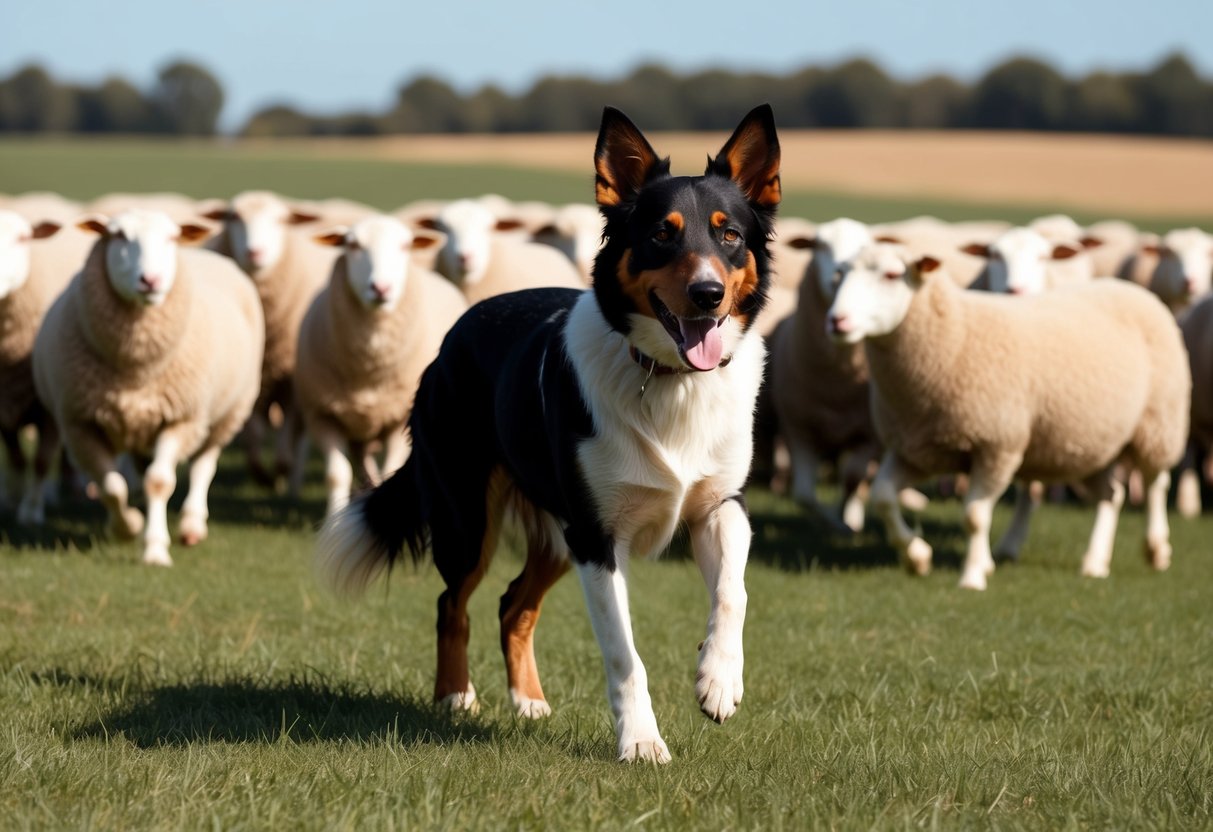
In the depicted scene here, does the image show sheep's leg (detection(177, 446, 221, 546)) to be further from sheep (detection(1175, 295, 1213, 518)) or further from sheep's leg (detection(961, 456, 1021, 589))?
sheep (detection(1175, 295, 1213, 518))

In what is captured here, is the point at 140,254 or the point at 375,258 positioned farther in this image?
the point at 375,258

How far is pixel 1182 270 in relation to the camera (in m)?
14.3

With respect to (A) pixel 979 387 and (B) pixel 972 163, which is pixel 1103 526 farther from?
(B) pixel 972 163

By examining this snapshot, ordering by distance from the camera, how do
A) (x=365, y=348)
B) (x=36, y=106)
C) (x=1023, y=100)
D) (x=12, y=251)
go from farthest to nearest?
(x=36, y=106) < (x=1023, y=100) < (x=365, y=348) < (x=12, y=251)

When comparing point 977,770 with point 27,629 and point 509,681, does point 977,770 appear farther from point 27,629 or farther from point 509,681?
point 27,629

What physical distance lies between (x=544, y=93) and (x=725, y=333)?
7734 cm

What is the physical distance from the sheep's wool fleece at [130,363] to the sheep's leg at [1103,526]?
201 inches

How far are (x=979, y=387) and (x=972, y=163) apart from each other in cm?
4645

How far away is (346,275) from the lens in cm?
1007

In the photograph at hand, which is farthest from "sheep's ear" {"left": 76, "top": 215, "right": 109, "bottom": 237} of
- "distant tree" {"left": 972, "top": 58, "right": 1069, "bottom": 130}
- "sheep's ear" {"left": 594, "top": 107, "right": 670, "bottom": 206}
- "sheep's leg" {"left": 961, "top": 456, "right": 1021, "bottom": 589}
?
"distant tree" {"left": 972, "top": 58, "right": 1069, "bottom": 130}

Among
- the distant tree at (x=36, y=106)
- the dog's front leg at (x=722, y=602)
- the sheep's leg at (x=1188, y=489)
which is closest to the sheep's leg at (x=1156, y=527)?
the sheep's leg at (x=1188, y=489)

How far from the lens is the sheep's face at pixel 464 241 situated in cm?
1170

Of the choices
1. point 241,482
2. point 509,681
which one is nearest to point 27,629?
point 509,681

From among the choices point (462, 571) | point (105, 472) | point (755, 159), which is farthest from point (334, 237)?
point (755, 159)
